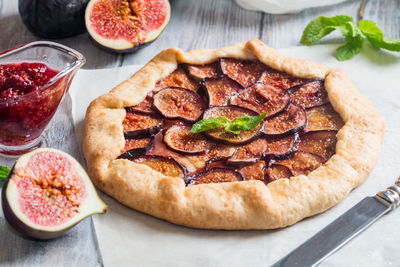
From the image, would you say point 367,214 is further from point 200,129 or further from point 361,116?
point 200,129

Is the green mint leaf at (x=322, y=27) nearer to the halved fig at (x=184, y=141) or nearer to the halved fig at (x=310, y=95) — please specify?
the halved fig at (x=310, y=95)

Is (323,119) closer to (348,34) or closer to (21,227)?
(348,34)

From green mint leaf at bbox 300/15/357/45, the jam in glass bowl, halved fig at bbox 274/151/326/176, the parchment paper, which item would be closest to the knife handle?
the parchment paper

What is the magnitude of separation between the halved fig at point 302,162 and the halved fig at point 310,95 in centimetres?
58

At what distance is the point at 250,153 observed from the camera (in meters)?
3.86

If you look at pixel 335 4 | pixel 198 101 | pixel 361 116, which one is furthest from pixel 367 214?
pixel 335 4

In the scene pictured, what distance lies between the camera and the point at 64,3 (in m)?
5.13

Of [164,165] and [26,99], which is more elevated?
[26,99]

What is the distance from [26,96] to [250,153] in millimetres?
1744

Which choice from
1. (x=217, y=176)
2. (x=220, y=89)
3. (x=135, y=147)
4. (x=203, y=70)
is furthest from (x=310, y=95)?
(x=135, y=147)

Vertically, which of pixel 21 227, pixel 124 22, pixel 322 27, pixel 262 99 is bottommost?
pixel 21 227

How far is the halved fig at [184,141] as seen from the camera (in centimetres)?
386

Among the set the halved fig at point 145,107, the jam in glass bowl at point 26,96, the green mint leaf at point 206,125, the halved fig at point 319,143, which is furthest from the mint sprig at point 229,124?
the jam in glass bowl at point 26,96

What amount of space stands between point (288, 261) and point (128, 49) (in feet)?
9.58
